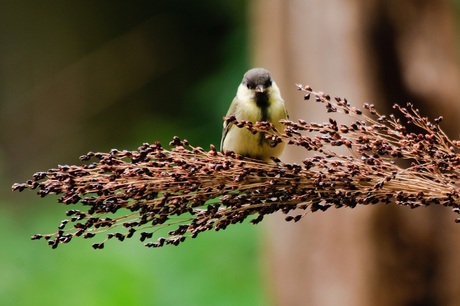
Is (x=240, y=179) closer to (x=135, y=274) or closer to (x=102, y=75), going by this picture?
(x=135, y=274)

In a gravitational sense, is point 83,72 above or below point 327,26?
above

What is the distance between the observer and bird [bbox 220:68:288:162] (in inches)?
109

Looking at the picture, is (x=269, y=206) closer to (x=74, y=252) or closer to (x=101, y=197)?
(x=101, y=197)

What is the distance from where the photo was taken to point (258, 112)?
2.80 meters

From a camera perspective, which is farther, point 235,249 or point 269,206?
point 235,249

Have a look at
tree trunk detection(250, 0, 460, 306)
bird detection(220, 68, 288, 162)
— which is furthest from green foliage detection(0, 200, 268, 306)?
bird detection(220, 68, 288, 162)

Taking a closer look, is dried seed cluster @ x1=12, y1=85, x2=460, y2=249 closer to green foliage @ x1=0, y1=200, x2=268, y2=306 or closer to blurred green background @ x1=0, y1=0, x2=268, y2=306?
green foliage @ x1=0, y1=200, x2=268, y2=306

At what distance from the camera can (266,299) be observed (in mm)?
4887

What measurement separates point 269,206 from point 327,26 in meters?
2.20

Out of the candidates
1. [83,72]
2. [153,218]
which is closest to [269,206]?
[153,218]

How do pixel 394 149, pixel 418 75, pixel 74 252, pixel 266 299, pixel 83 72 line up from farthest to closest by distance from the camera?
pixel 83 72 < pixel 74 252 < pixel 266 299 < pixel 418 75 < pixel 394 149

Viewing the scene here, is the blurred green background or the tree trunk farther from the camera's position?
the blurred green background

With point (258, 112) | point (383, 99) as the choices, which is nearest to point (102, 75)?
point (383, 99)

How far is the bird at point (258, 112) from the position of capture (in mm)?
2768
